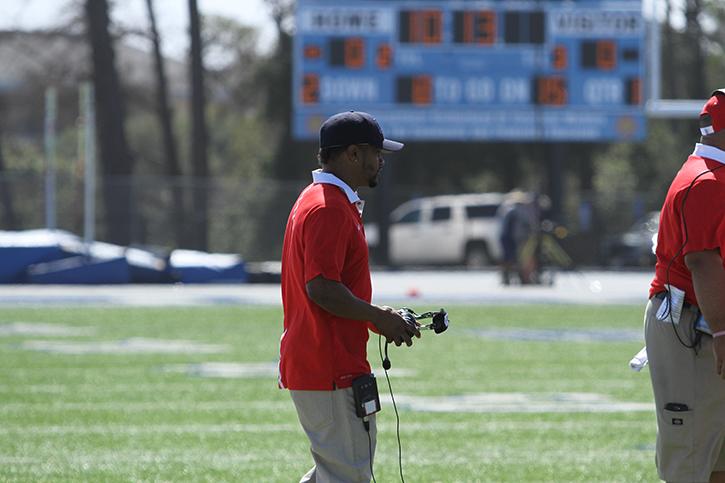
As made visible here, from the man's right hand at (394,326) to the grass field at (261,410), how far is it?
2691mm

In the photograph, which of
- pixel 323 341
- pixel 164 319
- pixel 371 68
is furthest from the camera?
pixel 371 68

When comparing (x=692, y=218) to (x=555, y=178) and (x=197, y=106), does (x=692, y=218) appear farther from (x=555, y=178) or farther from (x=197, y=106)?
(x=197, y=106)

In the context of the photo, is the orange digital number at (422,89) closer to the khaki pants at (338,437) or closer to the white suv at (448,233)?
the white suv at (448,233)

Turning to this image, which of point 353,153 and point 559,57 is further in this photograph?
point 559,57

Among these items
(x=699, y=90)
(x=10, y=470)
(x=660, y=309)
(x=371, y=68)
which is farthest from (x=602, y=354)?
(x=699, y=90)

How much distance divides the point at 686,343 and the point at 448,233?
1338 inches

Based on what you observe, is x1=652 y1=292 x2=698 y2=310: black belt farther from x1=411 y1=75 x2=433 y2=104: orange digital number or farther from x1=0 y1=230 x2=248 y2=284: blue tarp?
x1=411 y1=75 x2=433 y2=104: orange digital number

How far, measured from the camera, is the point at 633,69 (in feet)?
111

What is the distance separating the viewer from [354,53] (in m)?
33.2

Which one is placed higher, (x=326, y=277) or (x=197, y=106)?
(x=197, y=106)

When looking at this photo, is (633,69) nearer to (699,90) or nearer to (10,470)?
(699,90)

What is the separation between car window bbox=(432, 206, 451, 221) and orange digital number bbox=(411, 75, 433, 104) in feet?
20.1

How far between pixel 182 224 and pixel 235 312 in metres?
16.7

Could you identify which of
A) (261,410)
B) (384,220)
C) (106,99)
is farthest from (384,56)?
(261,410)
